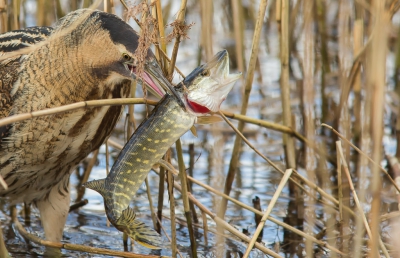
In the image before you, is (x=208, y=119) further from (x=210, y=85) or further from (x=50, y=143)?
(x=50, y=143)

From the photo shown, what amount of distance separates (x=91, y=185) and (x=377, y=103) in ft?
3.50

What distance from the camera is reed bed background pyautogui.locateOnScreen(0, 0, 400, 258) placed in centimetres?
259

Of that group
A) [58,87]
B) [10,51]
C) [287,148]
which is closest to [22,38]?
[10,51]

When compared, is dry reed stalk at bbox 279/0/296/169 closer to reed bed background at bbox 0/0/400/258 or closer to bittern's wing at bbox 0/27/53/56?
reed bed background at bbox 0/0/400/258

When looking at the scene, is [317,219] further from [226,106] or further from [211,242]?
[226,106]

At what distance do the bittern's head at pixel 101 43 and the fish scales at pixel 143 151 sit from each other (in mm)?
364

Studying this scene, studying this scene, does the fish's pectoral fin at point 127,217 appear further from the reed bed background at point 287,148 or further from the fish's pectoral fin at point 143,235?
the reed bed background at point 287,148

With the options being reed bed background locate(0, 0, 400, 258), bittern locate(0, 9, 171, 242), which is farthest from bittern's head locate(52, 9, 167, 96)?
reed bed background locate(0, 0, 400, 258)

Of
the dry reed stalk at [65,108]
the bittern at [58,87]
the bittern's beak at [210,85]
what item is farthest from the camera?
the bittern at [58,87]

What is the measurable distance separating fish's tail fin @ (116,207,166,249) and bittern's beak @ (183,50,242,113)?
45cm

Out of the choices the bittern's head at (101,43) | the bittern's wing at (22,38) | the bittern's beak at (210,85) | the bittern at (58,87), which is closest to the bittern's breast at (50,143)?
the bittern at (58,87)

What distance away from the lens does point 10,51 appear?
3211 millimetres

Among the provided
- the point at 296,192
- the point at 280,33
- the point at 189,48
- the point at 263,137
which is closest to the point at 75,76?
the point at 280,33

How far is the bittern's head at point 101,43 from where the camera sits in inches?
114
